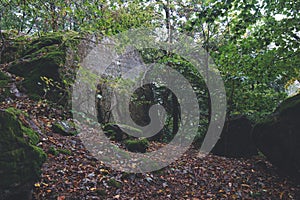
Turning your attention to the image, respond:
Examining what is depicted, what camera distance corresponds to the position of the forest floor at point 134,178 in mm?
3521

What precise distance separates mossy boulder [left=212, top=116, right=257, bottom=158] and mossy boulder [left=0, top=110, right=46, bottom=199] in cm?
545

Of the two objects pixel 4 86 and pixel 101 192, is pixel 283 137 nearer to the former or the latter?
pixel 101 192

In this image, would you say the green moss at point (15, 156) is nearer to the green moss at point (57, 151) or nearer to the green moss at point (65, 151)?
the green moss at point (57, 151)

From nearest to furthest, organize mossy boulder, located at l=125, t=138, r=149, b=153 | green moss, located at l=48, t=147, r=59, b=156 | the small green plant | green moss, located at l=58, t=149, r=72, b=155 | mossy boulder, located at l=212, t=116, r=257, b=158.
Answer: the small green plant
green moss, located at l=48, t=147, r=59, b=156
green moss, located at l=58, t=149, r=72, b=155
mossy boulder, located at l=125, t=138, r=149, b=153
mossy boulder, located at l=212, t=116, r=257, b=158

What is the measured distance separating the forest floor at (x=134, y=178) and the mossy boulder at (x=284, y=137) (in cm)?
37

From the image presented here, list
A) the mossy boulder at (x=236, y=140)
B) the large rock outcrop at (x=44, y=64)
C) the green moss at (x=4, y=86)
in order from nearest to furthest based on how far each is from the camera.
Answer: the green moss at (x=4, y=86) < the large rock outcrop at (x=44, y=64) < the mossy boulder at (x=236, y=140)

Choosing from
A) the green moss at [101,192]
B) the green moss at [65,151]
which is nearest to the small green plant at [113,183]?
the green moss at [101,192]

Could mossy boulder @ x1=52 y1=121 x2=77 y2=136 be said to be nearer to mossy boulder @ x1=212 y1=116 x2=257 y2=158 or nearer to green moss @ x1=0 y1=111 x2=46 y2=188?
green moss @ x1=0 y1=111 x2=46 y2=188

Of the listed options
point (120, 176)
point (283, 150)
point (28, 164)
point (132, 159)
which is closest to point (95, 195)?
point (120, 176)

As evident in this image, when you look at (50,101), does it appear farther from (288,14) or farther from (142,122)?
(288,14)

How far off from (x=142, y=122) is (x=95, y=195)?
5334 millimetres

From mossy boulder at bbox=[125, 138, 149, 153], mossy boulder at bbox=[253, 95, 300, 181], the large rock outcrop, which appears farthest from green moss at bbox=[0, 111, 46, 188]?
mossy boulder at bbox=[253, 95, 300, 181]

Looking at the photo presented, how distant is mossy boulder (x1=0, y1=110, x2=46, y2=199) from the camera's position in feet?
8.09

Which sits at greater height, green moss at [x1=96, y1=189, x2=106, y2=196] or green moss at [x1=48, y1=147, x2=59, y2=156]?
green moss at [x1=48, y1=147, x2=59, y2=156]
